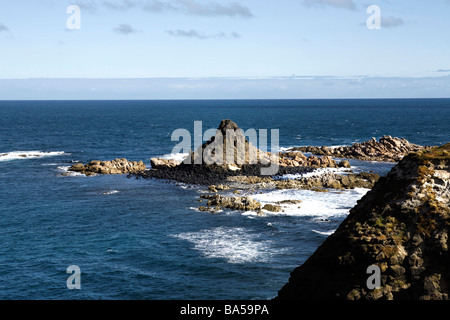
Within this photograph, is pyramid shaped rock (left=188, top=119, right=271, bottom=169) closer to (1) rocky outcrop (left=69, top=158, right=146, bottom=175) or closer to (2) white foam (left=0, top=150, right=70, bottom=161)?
(1) rocky outcrop (left=69, top=158, right=146, bottom=175)

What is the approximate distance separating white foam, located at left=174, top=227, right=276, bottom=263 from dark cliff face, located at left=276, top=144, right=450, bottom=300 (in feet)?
56.1

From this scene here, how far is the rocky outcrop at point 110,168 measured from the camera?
282ft

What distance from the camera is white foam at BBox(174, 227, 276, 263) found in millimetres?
41938

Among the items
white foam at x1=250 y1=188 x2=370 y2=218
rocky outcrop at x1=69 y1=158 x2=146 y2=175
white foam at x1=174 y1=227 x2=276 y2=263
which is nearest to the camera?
white foam at x1=174 y1=227 x2=276 y2=263

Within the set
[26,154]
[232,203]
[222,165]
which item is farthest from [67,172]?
[232,203]

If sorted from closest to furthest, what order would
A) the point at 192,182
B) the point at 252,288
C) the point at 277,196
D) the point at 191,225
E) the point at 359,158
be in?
the point at 252,288, the point at 191,225, the point at 277,196, the point at 192,182, the point at 359,158

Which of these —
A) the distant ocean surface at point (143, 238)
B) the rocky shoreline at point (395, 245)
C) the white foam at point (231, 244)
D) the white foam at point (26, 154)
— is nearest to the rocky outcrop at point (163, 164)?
the distant ocean surface at point (143, 238)

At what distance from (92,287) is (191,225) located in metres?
18.2

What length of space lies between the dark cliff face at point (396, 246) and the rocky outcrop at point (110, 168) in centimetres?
6577

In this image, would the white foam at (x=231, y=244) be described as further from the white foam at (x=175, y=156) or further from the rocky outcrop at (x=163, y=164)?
the white foam at (x=175, y=156)

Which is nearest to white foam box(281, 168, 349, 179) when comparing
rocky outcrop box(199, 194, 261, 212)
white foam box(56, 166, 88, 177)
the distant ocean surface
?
the distant ocean surface

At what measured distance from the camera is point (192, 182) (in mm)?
76750
